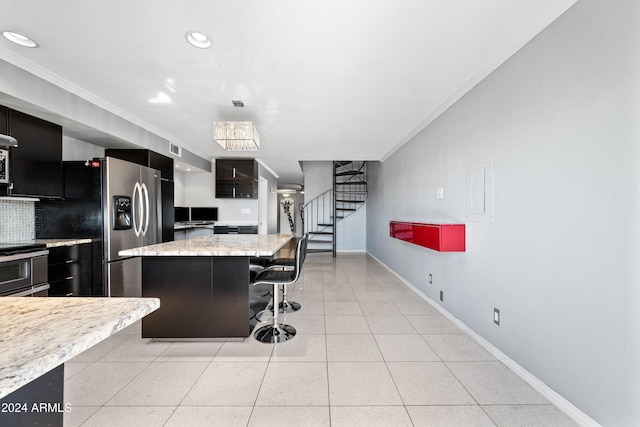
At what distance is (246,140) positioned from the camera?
10.9 ft

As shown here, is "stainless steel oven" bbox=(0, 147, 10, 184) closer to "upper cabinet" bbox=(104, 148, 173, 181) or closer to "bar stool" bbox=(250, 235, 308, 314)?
"upper cabinet" bbox=(104, 148, 173, 181)

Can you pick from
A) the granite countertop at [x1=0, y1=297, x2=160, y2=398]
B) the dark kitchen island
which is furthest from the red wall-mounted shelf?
the granite countertop at [x1=0, y1=297, x2=160, y2=398]

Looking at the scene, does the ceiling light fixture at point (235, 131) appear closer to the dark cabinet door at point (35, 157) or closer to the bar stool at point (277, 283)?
the bar stool at point (277, 283)

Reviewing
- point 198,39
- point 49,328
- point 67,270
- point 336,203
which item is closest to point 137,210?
point 67,270

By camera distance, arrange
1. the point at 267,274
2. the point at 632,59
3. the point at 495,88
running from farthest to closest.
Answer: the point at 267,274
the point at 495,88
the point at 632,59

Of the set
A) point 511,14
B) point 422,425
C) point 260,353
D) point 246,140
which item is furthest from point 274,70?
point 422,425

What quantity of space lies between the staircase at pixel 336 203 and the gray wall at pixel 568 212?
5.57 m

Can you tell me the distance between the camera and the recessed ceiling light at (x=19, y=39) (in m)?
2.04

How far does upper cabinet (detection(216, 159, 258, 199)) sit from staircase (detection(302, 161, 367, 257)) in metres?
2.53

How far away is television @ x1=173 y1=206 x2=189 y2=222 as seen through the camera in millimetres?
5923

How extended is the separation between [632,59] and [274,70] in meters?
2.31

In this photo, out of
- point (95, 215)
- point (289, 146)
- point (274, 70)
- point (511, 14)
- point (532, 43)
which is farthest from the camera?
point (289, 146)

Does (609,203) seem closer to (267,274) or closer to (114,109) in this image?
(267,274)

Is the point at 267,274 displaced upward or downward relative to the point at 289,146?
downward
